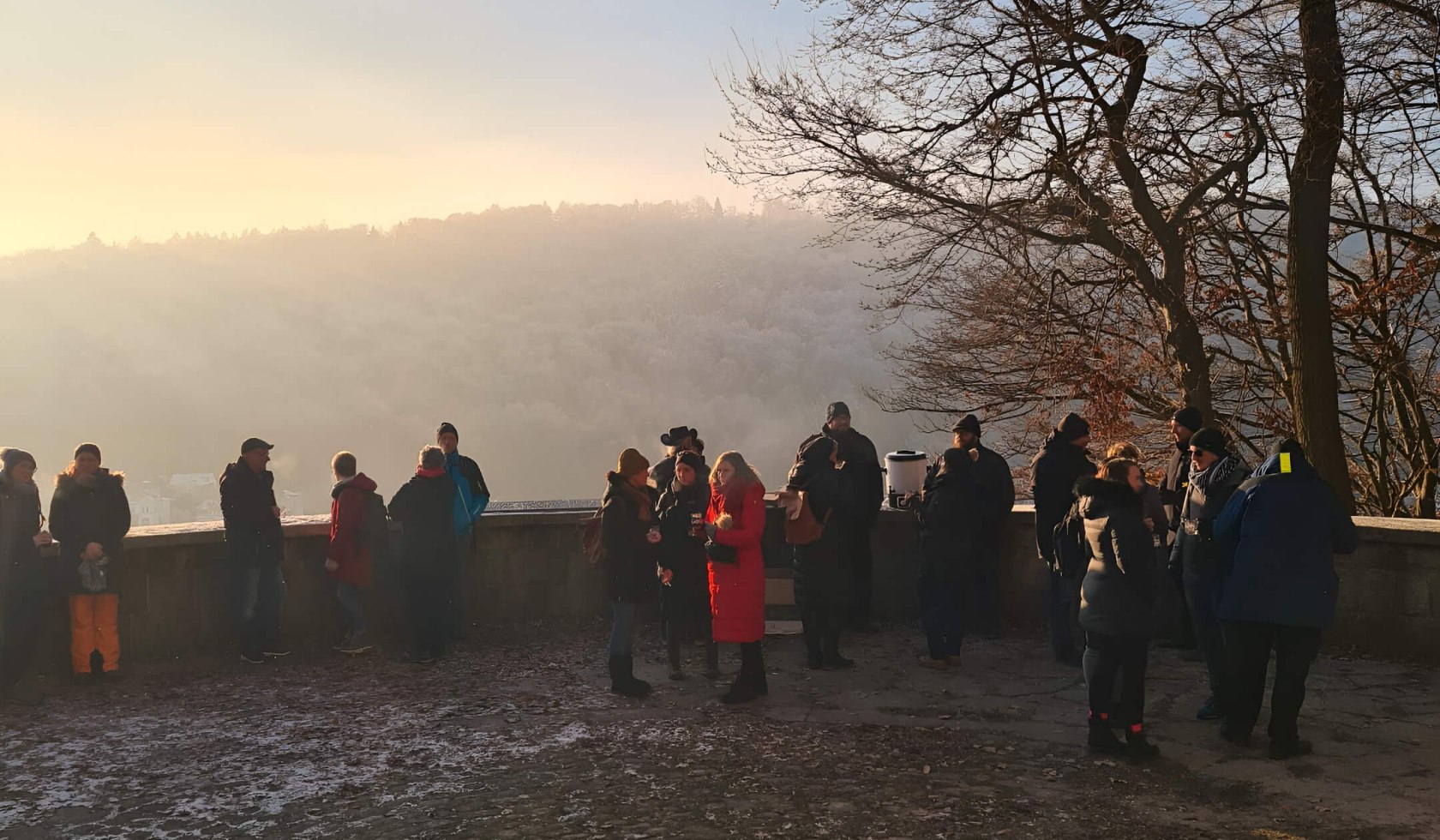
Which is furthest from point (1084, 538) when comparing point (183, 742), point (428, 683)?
point (183, 742)

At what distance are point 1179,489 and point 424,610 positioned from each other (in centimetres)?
536

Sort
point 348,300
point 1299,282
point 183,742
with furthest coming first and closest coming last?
point 348,300, point 1299,282, point 183,742

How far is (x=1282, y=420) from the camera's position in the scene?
16609 mm

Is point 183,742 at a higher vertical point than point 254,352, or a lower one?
lower

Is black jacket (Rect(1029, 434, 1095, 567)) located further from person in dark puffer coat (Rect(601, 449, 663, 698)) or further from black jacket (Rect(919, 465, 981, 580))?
person in dark puffer coat (Rect(601, 449, 663, 698))

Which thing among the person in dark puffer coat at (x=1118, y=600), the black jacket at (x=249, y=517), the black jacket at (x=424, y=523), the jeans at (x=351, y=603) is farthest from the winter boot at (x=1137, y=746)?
the black jacket at (x=249, y=517)

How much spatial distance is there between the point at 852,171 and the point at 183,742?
7.93 meters

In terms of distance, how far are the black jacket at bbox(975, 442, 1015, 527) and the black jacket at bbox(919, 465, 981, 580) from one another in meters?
0.54

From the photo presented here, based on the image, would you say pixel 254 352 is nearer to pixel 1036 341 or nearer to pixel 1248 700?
pixel 1036 341

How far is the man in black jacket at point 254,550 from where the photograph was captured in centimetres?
884

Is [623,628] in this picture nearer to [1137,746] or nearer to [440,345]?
[1137,746]

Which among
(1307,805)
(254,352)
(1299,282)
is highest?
(254,352)

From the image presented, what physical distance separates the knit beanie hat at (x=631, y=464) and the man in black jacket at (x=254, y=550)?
2.78m

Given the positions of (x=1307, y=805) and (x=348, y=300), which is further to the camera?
(x=348, y=300)
